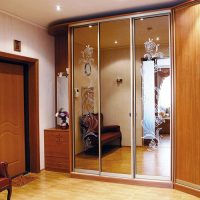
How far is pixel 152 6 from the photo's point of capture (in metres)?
4.10

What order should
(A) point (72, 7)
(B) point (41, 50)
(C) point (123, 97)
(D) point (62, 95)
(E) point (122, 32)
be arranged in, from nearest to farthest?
(A) point (72, 7) < (E) point (122, 32) < (C) point (123, 97) < (B) point (41, 50) < (D) point (62, 95)

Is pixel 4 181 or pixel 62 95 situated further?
pixel 62 95

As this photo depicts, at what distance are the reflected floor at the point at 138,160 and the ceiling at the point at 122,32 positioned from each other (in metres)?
1.59

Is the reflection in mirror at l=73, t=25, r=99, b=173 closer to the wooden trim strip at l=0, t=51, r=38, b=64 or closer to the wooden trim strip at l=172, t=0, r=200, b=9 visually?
the wooden trim strip at l=0, t=51, r=38, b=64

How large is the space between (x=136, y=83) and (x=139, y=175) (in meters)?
1.48

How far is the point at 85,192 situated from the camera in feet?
12.9

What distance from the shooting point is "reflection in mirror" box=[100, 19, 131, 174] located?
4.43 metres

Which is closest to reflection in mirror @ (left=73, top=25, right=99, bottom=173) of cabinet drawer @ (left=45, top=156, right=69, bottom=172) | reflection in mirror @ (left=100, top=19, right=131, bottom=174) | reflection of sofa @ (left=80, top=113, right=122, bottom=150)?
reflection of sofa @ (left=80, top=113, right=122, bottom=150)

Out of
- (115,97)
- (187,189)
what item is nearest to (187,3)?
(115,97)

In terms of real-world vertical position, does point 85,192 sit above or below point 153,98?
below

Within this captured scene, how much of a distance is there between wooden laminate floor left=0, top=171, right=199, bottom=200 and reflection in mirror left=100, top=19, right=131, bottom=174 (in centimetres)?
42

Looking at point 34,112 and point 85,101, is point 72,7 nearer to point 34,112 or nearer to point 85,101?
point 85,101

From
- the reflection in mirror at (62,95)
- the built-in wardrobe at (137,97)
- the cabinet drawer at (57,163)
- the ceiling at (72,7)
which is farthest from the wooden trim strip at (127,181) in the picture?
the ceiling at (72,7)

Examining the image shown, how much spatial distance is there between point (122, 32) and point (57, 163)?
268 centimetres
